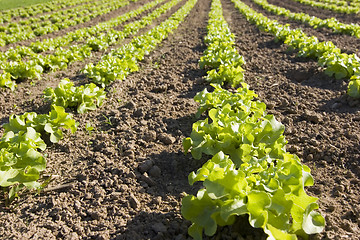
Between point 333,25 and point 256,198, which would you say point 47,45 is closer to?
point 333,25

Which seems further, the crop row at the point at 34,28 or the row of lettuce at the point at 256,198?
the crop row at the point at 34,28

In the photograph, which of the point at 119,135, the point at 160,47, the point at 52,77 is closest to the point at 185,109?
the point at 119,135

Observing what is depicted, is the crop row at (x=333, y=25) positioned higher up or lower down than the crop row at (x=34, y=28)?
lower down

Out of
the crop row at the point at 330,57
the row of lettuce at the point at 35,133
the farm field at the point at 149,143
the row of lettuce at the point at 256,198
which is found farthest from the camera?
the crop row at the point at 330,57

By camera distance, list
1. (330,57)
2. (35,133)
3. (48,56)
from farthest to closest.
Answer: (48,56), (330,57), (35,133)

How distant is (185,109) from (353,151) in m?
2.85

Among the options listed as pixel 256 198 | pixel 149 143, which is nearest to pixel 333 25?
pixel 149 143

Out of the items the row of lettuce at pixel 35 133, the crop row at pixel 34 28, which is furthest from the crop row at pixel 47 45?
the row of lettuce at pixel 35 133

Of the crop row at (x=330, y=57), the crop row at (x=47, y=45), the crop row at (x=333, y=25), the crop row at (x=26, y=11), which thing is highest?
the crop row at (x=26, y=11)

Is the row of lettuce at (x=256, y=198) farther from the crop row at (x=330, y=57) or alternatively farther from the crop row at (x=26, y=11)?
the crop row at (x=26, y=11)

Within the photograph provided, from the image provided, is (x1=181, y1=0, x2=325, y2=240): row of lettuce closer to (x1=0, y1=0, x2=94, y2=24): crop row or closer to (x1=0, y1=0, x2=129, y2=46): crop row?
(x1=0, y1=0, x2=129, y2=46): crop row

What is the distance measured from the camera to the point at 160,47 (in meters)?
11.2

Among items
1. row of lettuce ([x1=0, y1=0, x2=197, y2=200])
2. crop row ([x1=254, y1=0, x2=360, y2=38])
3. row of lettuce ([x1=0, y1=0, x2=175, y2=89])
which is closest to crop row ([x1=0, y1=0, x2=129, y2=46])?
row of lettuce ([x1=0, y1=0, x2=175, y2=89])

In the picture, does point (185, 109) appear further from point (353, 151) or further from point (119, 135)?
point (353, 151)
